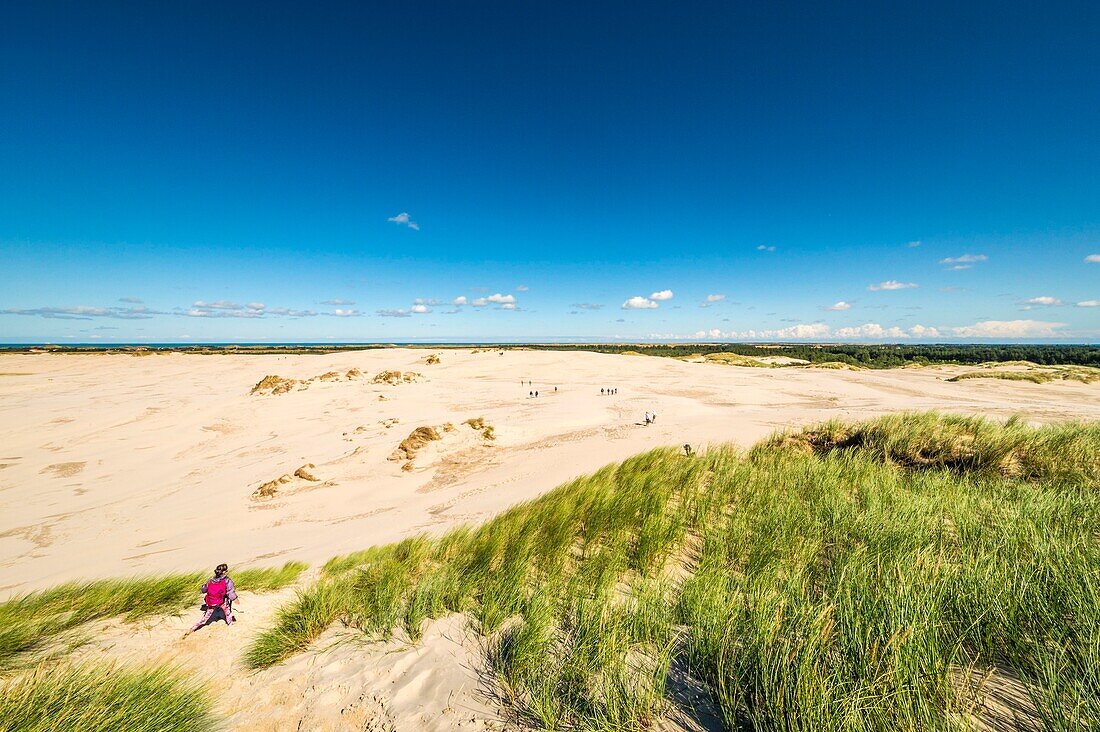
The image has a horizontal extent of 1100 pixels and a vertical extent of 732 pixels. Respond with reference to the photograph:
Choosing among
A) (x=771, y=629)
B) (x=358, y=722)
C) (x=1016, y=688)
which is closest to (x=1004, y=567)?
(x=1016, y=688)

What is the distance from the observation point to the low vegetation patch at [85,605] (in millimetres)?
3753

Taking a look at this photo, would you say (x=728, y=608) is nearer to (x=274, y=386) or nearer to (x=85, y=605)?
(x=85, y=605)

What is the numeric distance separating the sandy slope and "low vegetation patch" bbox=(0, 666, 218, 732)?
5055 mm

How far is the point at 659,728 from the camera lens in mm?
2340

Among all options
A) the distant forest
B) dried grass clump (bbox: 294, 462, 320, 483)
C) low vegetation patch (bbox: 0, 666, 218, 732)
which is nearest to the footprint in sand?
dried grass clump (bbox: 294, 462, 320, 483)

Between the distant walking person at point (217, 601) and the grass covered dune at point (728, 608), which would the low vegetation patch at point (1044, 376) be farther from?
the distant walking person at point (217, 601)

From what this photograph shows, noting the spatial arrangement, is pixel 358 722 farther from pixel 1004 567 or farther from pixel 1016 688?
pixel 1004 567

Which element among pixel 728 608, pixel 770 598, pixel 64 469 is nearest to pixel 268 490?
pixel 64 469

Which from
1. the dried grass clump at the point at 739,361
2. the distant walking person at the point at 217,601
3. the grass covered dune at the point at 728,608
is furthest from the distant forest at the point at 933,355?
the distant walking person at the point at 217,601

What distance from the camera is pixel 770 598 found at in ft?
9.38

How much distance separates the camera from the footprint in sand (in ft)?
43.0

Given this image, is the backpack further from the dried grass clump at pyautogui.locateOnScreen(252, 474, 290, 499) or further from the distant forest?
the distant forest

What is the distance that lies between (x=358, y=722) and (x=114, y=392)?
3748 centimetres

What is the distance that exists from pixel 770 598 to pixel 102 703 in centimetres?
462
